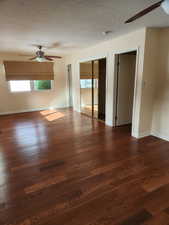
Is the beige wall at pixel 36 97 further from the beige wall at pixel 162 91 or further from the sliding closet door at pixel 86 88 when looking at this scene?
the beige wall at pixel 162 91

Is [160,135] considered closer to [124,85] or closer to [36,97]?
[124,85]

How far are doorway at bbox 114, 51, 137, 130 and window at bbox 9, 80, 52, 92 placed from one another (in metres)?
3.78

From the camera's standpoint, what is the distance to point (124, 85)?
4180 mm

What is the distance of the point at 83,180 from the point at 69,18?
104 inches

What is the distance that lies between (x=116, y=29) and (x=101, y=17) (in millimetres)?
716

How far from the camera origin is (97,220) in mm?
1482

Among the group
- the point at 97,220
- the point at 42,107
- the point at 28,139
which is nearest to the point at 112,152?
the point at 97,220

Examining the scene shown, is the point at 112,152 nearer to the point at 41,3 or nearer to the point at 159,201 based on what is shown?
the point at 159,201

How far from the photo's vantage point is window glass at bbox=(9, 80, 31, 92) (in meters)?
5.99

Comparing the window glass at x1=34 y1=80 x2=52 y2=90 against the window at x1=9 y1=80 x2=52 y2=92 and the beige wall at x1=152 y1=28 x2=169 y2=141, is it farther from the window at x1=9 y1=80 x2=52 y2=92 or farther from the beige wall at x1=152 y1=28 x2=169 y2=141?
the beige wall at x1=152 y1=28 x2=169 y2=141

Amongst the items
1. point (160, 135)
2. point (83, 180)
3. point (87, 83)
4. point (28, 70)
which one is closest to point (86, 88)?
point (87, 83)

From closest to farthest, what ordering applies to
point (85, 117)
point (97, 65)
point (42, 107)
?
1. point (97, 65)
2. point (85, 117)
3. point (42, 107)

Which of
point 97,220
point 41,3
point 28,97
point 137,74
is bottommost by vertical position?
point 97,220

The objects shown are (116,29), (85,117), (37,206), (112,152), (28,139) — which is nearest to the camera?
(37,206)
